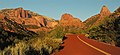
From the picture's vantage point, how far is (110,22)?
33.7m

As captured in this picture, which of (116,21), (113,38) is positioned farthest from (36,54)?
(116,21)

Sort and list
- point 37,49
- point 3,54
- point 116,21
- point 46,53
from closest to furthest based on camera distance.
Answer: point 3,54 → point 37,49 → point 46,53 → point 116,21

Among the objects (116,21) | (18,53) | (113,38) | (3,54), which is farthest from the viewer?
(116,21)

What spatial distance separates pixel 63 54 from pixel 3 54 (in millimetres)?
6552

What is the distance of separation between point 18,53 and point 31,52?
1.37 m

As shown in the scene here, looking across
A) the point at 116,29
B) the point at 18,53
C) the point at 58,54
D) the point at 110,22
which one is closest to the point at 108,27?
the point at 110,22

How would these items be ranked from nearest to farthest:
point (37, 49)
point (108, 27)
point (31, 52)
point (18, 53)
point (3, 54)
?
point (3, 54), point (18, 53), point (31, 52), point (37, 49), point (108, 27)

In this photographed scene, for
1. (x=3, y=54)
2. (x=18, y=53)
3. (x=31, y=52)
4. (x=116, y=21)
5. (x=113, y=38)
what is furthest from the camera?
(x=116, y=21)

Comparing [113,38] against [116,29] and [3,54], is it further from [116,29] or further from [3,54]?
[3,54]

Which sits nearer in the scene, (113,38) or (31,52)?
(31,52)

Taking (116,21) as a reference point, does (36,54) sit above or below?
below

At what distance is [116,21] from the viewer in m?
32.2

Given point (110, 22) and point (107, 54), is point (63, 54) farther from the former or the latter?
point (110, 22)

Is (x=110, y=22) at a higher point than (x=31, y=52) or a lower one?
higher
